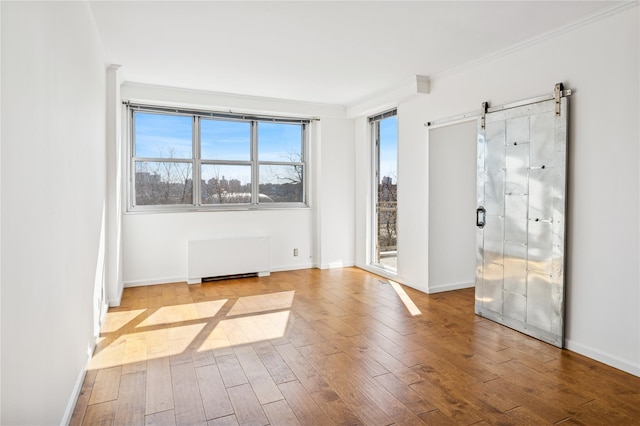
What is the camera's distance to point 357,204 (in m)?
6.39

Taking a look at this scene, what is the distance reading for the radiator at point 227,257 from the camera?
17.6ft

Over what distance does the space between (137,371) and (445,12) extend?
11.2 ft

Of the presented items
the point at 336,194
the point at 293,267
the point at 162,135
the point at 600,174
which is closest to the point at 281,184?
the point at 336,194

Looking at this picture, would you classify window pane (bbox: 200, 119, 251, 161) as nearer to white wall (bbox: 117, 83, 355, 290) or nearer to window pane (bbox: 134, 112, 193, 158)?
window pane (bbox: 134, 112, 193, 158)

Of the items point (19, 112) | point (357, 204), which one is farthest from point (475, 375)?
point (357, 204)

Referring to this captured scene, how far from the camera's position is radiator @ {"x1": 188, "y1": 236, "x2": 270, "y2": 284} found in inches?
211

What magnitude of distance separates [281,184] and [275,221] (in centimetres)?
62

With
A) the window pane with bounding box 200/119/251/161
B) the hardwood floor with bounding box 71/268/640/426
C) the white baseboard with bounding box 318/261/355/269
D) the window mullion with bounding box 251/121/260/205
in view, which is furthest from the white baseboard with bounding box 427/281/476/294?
the window pane with bounding box 200/119/251/161

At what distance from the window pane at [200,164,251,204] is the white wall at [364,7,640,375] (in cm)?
383

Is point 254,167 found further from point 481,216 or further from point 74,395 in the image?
point 74,395

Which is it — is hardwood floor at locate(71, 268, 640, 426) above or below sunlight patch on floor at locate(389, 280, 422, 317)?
below

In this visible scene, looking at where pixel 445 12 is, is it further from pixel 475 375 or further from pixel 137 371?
pixel 137 371

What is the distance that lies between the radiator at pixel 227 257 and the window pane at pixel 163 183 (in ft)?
2.35

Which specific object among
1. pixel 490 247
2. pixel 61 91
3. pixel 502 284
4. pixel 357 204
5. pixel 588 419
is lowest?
pixel 588 419
